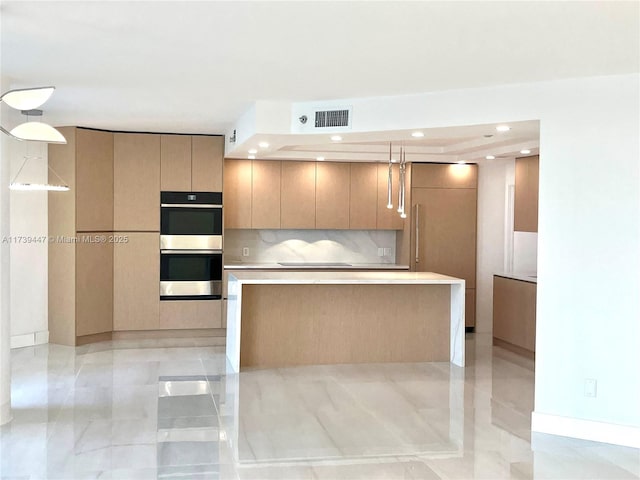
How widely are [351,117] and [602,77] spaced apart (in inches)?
79.9

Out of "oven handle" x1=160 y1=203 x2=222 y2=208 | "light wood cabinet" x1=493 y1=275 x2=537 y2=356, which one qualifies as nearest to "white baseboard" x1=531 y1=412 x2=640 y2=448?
"light wood cabinet" x1=493 y1=275 x2=537 y2=356

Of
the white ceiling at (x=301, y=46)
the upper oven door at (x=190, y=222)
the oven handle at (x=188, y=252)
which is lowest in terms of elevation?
the oven handle at (x=188, y=252)

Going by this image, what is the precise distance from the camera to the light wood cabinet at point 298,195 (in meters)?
9.16

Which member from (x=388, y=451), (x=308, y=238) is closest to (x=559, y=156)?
(x=388, y=451)

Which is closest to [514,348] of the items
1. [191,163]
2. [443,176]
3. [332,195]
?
[443,176]

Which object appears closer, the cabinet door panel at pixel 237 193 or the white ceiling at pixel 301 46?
the white ceiling at pixel 301 46

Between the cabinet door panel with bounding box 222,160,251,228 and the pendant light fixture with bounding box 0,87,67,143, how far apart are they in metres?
5.59

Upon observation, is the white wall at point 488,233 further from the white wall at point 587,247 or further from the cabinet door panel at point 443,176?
the white wall at point 587,247

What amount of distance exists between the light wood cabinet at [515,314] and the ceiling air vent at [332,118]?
292 cm

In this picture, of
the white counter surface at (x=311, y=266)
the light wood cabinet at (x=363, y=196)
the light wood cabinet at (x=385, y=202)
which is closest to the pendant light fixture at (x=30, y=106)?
the white counter surface at (x=311, y=266)

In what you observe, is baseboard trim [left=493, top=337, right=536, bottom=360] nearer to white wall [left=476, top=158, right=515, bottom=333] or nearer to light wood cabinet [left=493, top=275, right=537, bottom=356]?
light wood cabinet [left=493, top=275, right=537, bottom=356]

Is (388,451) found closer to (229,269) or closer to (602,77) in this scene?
(602,77)

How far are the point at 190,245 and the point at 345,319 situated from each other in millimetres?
2395

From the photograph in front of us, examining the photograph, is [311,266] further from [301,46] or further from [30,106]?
[30,106]
